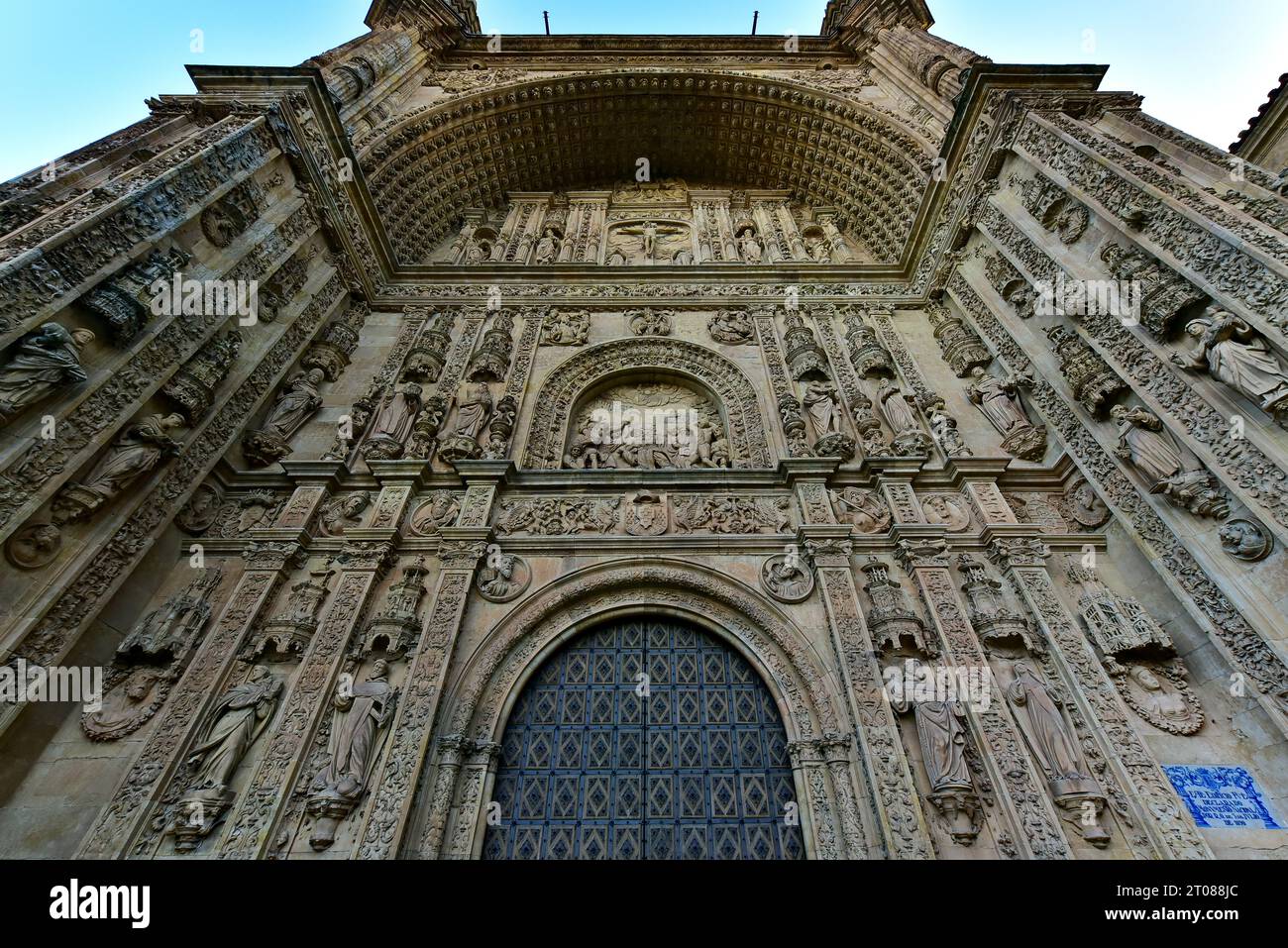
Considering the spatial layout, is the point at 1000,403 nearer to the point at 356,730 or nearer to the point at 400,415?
the point at 400,415

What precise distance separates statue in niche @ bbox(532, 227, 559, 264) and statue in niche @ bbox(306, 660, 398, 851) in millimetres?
8848

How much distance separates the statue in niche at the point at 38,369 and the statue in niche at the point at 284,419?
8.40ft

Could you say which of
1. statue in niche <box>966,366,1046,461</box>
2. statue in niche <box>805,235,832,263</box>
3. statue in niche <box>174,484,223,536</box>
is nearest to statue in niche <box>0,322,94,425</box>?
statue in niche <box>174,484,223,536</box>

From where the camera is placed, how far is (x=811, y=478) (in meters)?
7.51

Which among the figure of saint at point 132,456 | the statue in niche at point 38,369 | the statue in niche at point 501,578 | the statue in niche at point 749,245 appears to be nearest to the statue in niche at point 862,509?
the statue in niche at point 501,578

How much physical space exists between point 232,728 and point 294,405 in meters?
4.67

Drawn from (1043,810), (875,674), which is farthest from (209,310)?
(1043,810)

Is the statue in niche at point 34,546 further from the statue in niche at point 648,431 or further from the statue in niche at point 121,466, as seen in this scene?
the statue in niche at point 648,431

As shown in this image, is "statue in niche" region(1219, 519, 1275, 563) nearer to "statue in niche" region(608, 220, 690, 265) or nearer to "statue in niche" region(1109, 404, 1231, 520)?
"statue in niche" region(1109, 404, 1231, 520)

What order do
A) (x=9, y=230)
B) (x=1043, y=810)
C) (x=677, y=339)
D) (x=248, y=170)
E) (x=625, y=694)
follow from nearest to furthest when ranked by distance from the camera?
(x=1043, y=810), (x=9, y=230), (x=625, y=694), (x=248, y=170), (x=677, y=339)

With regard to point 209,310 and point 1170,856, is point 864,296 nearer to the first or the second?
point 1170,856

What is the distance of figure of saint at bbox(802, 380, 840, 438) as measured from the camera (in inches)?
323

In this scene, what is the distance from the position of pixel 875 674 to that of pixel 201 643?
280 inches

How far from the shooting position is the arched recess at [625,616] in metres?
5.06
